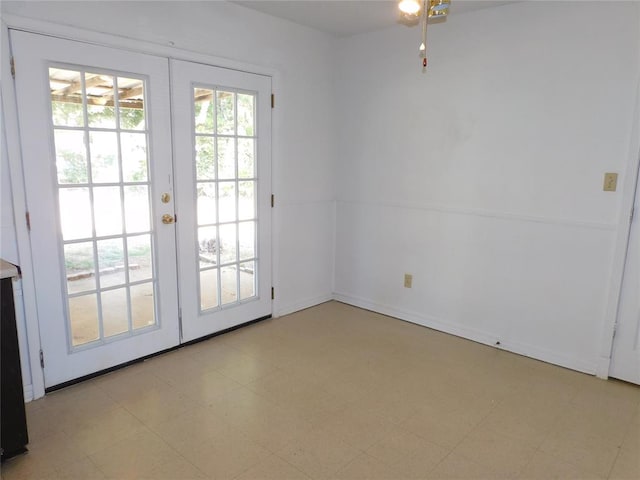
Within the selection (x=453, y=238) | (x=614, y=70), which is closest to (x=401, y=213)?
(x=453, y=238)

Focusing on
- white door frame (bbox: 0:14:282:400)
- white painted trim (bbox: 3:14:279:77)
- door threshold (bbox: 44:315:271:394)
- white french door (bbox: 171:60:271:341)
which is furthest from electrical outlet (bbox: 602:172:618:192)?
white door frame (bbox: 0:14:282:400)

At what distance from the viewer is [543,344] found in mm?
3021

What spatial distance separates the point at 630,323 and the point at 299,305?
7.94 ft

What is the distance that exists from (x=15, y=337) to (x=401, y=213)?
273 centimetres

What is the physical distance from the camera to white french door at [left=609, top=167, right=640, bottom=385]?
263 centimetres

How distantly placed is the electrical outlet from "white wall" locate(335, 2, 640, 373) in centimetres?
3

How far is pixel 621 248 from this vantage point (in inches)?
104

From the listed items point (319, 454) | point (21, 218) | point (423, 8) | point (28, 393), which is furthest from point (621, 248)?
point (28, 393)

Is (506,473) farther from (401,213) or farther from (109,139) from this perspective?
(109,139)

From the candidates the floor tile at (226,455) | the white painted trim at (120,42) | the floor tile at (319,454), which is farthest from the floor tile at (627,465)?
the white painted trim at (120,42)

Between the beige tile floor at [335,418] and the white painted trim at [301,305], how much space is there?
21.9 inches

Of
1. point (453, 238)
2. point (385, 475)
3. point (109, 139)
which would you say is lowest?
point (385, 475)

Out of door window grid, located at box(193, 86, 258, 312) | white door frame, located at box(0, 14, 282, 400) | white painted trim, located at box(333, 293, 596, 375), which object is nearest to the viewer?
white door frame, located at box(0, 14, 282, 400)

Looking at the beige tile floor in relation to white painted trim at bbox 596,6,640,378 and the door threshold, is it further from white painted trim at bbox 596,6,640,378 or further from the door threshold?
white painted trim at bbox 596,6,640,378
